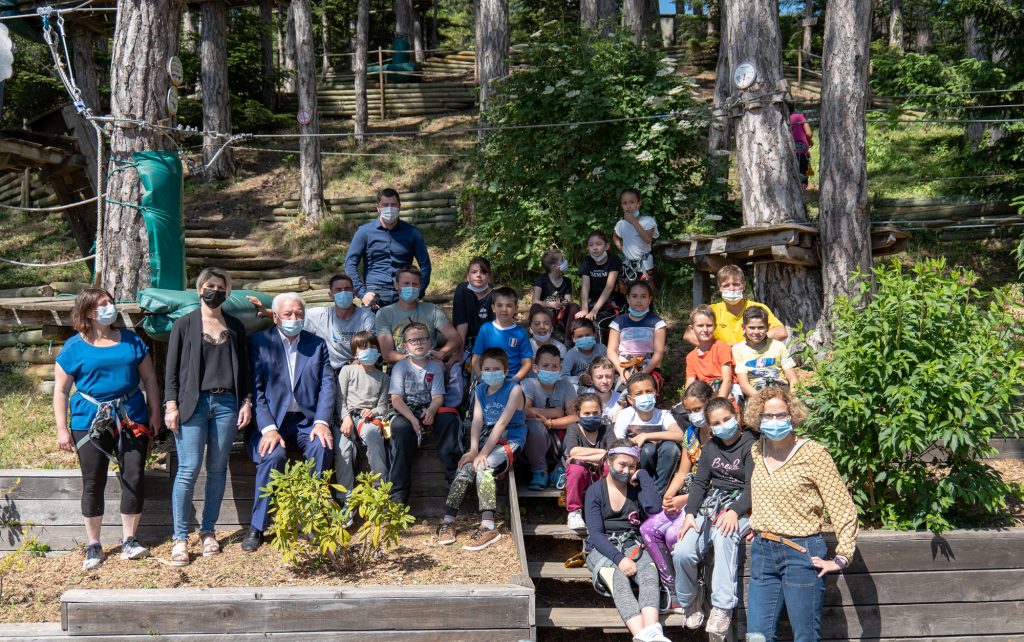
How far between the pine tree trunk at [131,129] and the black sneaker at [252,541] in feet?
8.81

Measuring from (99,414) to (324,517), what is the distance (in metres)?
1.61

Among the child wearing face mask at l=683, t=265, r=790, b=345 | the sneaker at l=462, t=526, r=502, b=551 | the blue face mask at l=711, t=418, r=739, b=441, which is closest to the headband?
the blue face mask at l=711, t=418, r=739, b=441

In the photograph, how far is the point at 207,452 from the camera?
6.00 metres

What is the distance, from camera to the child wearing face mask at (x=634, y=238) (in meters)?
8.45

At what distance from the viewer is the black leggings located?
5738mm

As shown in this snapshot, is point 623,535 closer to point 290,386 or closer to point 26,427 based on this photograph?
point 290,386

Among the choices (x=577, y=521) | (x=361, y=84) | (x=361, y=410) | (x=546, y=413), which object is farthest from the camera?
(x=361, y=84)

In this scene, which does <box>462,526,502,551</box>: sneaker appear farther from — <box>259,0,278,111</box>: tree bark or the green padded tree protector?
<box>259,0,278,111</box>: tree bark

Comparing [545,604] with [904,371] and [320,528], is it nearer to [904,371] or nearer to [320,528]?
[320,528]

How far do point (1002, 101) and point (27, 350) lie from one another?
11570 millimetres

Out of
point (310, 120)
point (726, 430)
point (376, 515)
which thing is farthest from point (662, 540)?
point (310, 120)

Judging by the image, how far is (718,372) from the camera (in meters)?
6.58

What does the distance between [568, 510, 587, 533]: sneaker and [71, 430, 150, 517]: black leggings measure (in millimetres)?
2718

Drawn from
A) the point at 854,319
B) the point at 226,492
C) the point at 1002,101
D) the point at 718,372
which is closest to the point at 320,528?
the point at 226,492
